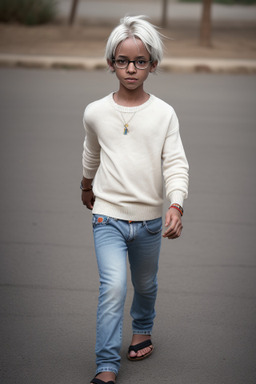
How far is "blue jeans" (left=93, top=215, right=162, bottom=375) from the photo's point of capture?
3332mm

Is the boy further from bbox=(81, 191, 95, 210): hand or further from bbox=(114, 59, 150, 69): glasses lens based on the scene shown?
bbox=(81, 191, 95, 210): hand

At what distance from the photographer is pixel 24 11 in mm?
24406

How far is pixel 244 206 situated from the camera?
6.73 meters

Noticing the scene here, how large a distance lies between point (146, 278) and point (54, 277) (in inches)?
57.2

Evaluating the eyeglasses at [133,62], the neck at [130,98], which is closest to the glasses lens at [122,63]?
the eyeglasses at [133,62]

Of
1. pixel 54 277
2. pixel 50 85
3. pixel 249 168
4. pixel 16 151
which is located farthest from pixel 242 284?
pixel 50 85

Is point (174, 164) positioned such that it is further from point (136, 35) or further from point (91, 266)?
point (91, 266)

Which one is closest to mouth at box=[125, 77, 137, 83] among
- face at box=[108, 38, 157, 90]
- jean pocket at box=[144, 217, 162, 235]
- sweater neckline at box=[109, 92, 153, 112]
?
face at box=[108, 38, 157, 90]

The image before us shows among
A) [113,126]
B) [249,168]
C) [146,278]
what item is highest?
[113,126]

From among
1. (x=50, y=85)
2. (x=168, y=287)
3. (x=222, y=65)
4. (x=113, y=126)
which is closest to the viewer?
(x=113, y=126)

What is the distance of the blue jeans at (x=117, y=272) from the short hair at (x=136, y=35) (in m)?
0.80

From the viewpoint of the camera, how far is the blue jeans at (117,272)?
3332mm

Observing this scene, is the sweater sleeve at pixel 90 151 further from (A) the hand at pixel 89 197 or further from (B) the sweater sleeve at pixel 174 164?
(B) the sweater sleeve at pixel 174 164

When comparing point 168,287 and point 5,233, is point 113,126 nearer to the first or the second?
point 168,287
